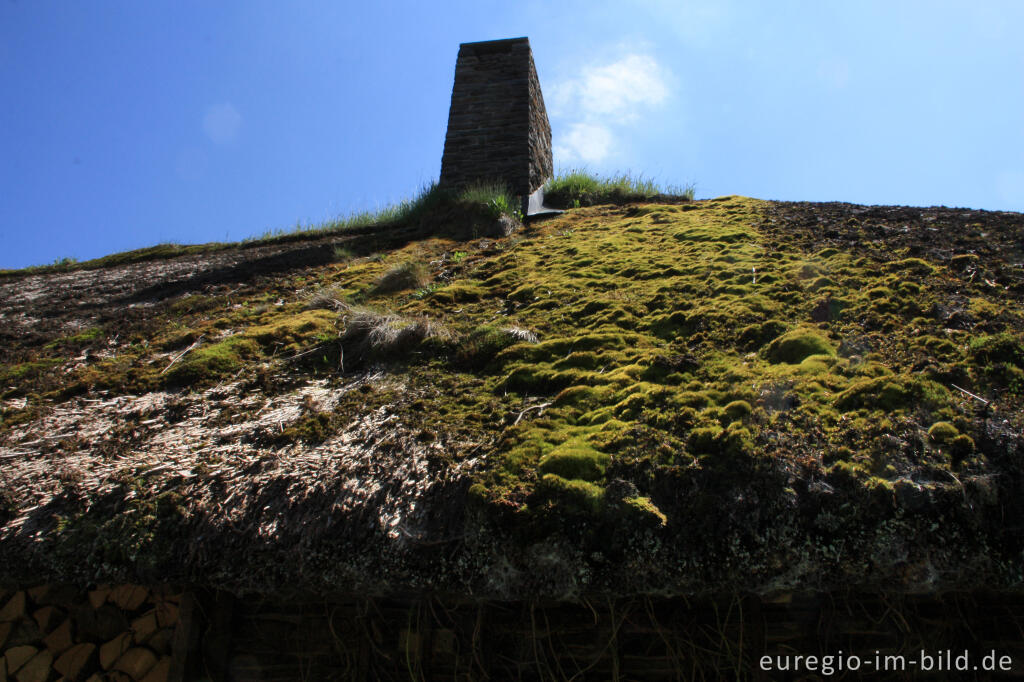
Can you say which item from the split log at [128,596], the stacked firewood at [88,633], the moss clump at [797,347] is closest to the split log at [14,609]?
the stacked firewood at [88,633]

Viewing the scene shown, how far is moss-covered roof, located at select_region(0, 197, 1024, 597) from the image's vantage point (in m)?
1.87

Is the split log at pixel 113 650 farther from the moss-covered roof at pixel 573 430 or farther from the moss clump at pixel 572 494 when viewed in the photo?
the moss clump at pixel 572 494

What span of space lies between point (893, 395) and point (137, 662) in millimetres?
3341

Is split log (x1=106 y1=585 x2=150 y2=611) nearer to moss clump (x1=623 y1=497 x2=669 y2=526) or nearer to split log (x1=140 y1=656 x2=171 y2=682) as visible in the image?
split log (x1=140 y1=656 x2=171 y2=682)

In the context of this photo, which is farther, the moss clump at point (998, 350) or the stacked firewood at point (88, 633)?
the stacked firewood at point (88, 633)

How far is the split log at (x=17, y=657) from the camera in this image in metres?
2.73

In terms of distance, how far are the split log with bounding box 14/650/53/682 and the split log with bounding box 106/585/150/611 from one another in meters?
0.41

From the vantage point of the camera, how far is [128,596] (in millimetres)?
2709

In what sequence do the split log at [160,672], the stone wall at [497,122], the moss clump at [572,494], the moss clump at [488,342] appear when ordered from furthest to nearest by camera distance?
the stone wall at [497,122] → the moss clump at [488,342] → the split log at [160,672] → the moss clump at [572,494]

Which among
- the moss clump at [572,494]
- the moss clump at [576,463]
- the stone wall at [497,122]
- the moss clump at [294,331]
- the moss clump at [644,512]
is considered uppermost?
the stone wall at [497,122]

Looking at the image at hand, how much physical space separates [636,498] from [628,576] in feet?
0.82

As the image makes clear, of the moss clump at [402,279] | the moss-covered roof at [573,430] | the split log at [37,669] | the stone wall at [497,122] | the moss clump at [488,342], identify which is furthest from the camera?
the stone wall at [497,122]

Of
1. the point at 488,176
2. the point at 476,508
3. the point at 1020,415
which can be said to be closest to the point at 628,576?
the point at 476,508

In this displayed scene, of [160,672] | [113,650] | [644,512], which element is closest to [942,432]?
[644,512]
